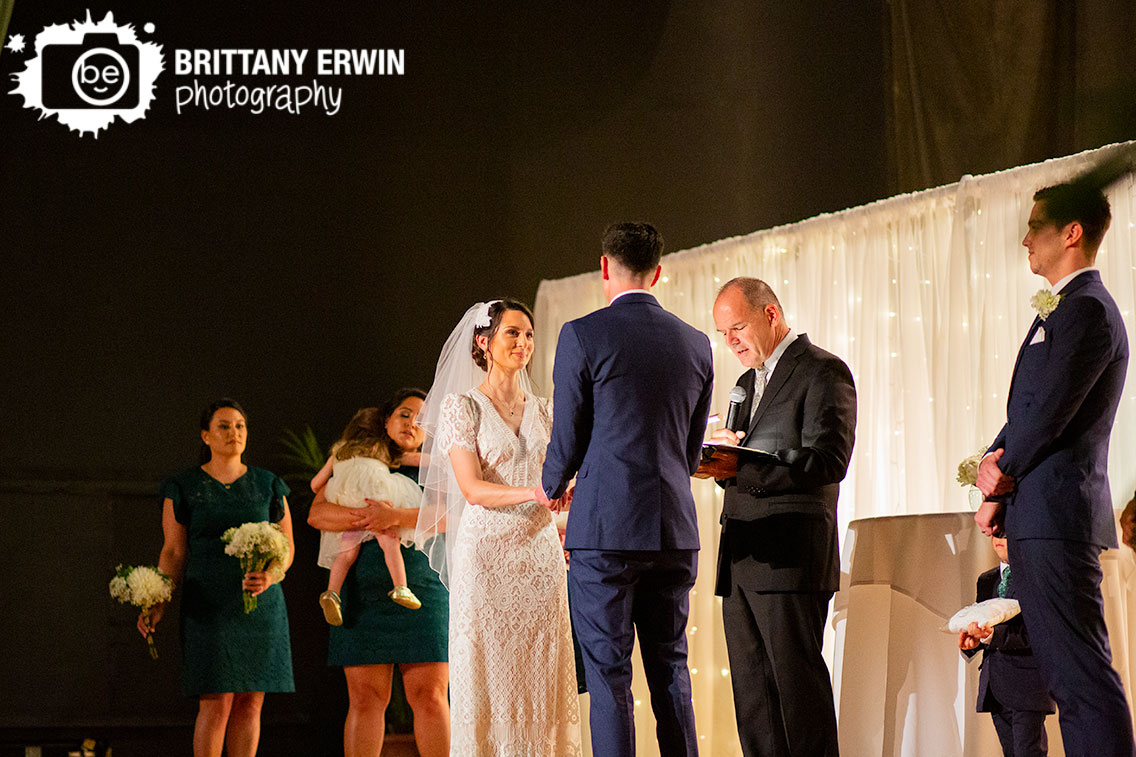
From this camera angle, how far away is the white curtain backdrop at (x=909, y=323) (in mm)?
4766

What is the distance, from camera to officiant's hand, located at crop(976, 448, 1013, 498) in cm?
324

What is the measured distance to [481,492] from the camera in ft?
12.1

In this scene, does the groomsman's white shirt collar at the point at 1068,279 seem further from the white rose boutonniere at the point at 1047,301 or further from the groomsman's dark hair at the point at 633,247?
the groomsman's dark hair at the point at 633,247

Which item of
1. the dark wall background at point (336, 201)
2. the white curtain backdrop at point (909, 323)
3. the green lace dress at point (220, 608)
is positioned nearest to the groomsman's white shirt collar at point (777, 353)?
the white curtain backdrop at point (909, 323)

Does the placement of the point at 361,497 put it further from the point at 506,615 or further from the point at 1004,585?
the point at 1004,585

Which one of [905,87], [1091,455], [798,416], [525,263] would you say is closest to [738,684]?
[798,416]

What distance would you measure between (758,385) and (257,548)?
236 centimetres

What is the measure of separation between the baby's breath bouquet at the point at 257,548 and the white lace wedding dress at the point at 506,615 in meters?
1.57

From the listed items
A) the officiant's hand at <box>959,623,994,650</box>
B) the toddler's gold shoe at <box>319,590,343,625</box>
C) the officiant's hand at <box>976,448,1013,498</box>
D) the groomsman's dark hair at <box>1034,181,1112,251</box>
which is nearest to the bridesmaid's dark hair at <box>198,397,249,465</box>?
the toddler's gold shoe at <box>319,590,343,625</box>

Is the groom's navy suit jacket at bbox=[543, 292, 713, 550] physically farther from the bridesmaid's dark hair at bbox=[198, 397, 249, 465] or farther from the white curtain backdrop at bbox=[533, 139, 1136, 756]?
the bridesmaid's dark hair at bbox=[198, 397, 249, 465]

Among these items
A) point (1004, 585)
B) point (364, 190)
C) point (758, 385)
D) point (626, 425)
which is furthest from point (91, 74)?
point (1004, 585)

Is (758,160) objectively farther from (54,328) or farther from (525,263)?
(54,328)

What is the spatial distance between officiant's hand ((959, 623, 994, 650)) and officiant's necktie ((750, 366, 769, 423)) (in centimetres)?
90

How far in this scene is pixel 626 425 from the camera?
125 inches
